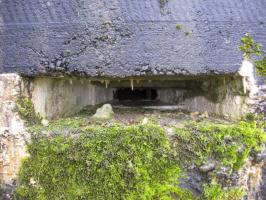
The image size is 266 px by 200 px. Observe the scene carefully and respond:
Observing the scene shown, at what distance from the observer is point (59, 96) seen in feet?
6.86

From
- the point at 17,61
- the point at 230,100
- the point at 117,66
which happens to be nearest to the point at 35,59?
the point at 17,61

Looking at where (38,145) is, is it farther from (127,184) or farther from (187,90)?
(187,90)

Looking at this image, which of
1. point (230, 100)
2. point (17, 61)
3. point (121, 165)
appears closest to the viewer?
point (121, 165)

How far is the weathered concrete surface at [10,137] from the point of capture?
1.67 meters

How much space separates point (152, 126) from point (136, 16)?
1.71 ft

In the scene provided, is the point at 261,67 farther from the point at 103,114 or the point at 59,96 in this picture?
the point at 59,96

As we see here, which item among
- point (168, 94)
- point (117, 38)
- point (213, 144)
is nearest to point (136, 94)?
point (168, 94)

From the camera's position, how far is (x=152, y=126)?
63.9 inches

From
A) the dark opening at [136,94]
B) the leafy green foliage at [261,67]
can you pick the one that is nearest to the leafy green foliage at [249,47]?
the leafy green foliage at [261,67]

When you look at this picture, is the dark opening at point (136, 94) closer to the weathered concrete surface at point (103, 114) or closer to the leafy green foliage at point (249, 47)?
the weathered concrete surface at point (103, 114)

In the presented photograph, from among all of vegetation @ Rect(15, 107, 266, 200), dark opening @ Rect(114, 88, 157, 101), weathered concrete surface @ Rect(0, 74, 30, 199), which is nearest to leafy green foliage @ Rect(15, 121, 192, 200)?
vegetation @ Rect(15, 107, 266, 200)

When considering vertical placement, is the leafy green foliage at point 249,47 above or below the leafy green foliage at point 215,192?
above

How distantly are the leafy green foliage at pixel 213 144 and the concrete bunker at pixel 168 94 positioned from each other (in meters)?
0.23

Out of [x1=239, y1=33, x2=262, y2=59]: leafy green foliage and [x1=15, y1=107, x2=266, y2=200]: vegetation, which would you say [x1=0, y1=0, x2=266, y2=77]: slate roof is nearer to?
[x1=239, y1=33, x2=262, y2=59]: leafy green foliage
